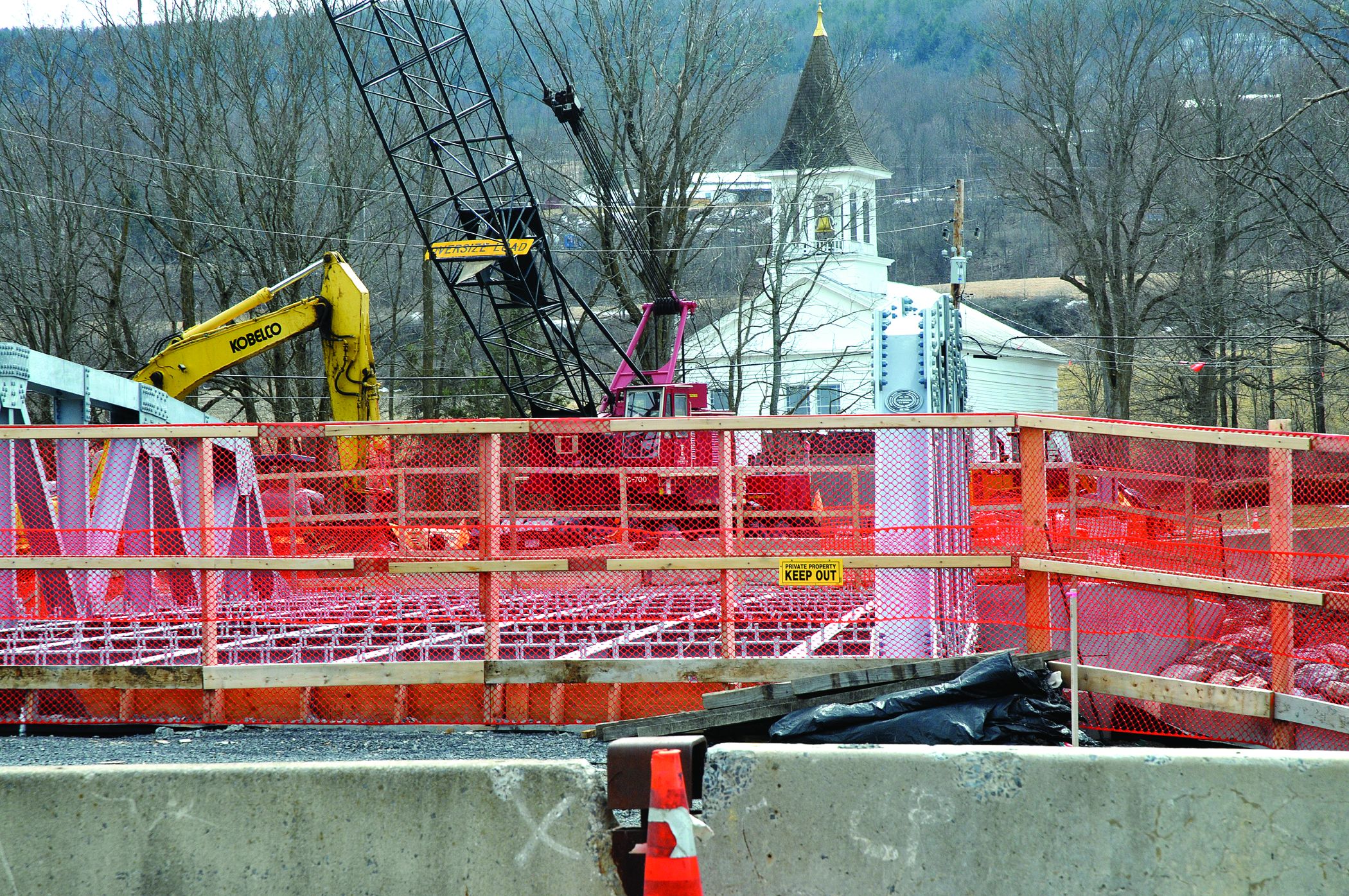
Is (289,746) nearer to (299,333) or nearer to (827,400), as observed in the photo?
(299,333)

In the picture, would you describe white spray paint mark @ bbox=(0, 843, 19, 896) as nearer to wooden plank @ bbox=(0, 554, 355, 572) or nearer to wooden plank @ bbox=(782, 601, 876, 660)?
wooden plank @ bbox=(0, 554, 355, 572)

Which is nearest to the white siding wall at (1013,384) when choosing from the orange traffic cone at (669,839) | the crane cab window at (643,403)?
the crane cab window at (643,403)

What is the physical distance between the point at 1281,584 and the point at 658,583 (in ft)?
16.1

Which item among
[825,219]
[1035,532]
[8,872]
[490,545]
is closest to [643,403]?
[490,545]

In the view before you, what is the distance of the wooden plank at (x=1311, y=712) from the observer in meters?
6.16

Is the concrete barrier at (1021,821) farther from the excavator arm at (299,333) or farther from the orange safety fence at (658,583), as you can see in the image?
the excavator arm at (299,333)

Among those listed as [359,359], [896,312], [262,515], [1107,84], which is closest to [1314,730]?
[896,312]

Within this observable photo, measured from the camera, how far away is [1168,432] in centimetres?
654

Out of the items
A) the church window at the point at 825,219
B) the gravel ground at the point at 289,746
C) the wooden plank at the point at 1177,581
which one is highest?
the church window at the point at 825,219

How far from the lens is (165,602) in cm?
1042

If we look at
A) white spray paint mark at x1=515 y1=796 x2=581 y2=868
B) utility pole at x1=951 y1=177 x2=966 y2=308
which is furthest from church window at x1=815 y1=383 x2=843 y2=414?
white spray paint mark at x1=515 y1=796 x2=581 y2=868

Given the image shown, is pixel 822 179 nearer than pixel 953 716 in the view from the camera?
No

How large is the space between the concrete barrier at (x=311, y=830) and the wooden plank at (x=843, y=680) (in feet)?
8.57

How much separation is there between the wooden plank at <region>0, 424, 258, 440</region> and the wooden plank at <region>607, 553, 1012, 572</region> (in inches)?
103
